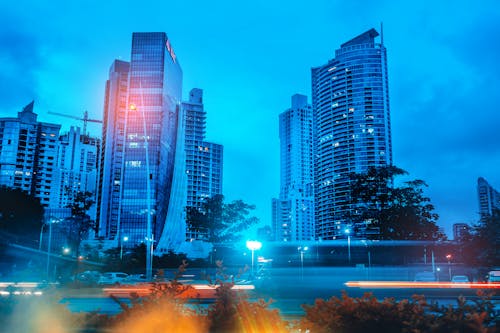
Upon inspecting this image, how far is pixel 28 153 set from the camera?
620 ft

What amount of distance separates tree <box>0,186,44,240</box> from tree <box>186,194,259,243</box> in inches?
1127

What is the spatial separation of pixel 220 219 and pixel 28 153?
130m

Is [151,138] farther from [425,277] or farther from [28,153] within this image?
[425,277]

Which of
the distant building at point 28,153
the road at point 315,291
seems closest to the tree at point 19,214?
the road at point 315,291

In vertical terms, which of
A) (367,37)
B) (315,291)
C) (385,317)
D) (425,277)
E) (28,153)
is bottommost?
(315,291)

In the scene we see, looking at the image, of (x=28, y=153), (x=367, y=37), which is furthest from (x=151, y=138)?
(x=367, y=37)

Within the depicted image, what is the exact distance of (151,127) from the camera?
414 feet

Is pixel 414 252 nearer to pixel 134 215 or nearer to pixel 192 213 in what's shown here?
→ pixel 192 213

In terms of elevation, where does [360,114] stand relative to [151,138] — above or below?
above

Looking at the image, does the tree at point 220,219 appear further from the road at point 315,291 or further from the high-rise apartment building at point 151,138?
the road at point 315,291

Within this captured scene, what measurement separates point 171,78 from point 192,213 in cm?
4900

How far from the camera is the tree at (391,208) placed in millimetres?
64750

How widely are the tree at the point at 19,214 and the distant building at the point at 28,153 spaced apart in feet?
347

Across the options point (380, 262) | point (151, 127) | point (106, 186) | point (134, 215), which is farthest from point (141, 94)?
point (380, 262)
